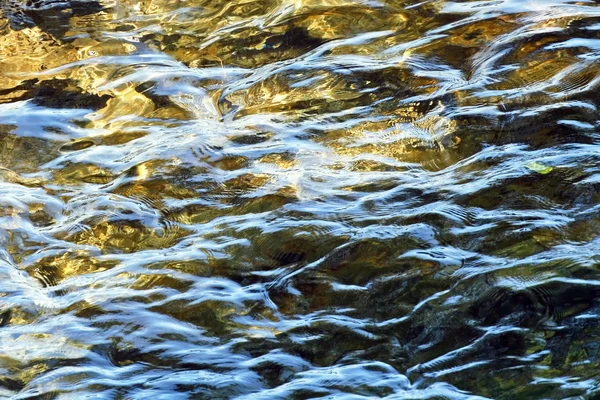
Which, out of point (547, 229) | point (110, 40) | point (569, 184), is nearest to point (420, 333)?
point (547, 229)

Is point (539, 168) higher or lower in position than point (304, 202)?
higher

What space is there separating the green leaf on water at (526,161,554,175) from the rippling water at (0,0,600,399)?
0.06 feet

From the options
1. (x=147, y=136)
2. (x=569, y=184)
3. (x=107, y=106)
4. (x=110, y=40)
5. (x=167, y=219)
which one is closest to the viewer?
(x=569, y=184)

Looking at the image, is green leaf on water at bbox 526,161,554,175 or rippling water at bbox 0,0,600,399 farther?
green leaf on water at bbox 526,161,554,175

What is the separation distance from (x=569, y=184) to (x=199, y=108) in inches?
116

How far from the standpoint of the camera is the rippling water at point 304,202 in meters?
3.84

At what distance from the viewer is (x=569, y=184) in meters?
4.80

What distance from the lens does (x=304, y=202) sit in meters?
5.04

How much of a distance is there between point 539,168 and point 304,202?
145cm

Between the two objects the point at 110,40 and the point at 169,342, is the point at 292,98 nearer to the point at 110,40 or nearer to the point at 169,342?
the point at 110,40

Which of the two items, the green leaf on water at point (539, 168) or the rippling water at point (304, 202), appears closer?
the rippling water at point (304, 202)

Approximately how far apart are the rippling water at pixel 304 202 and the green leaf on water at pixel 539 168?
18 mm

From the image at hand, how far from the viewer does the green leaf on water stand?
4953 millimetres

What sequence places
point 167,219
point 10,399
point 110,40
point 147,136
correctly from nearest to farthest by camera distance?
1. point 10,399
2. point 167,219
3. point 147,136
4. point 110,40
